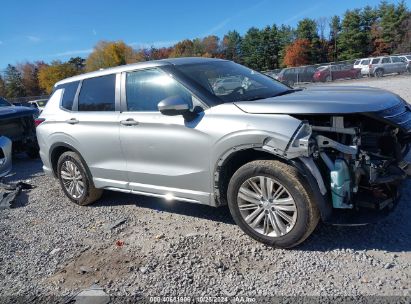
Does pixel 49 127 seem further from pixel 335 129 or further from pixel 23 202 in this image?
pixel 335 129

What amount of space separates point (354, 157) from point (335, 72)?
1151 inches

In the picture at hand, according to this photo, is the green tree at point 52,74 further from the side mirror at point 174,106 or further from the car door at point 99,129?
the side mirror at point 174,106

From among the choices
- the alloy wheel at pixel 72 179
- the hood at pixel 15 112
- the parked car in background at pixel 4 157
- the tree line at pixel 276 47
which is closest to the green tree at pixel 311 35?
the tree line at pixel 276 47

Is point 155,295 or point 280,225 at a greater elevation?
point 280,225

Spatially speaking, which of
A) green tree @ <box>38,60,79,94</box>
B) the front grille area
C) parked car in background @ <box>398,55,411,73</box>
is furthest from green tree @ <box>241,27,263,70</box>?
the front grille area

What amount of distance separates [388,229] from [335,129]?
4.02 feet

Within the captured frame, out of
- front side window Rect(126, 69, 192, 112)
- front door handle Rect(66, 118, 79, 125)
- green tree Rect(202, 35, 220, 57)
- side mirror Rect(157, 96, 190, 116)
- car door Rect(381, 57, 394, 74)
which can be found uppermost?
green tree Rect(202, 35, 220, 57)

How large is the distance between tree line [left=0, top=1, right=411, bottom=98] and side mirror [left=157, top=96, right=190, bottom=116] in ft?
213

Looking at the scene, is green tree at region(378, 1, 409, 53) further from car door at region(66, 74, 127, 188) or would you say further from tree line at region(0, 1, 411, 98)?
car door at region(66, 74, 127, 188)

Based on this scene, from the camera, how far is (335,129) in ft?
11.2

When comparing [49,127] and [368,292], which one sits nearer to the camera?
[368,292]

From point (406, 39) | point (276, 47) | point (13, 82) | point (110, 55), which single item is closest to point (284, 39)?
point (276, 47)

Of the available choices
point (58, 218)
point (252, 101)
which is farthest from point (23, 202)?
point (252, 101)

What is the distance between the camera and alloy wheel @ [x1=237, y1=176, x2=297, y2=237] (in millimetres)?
3568
